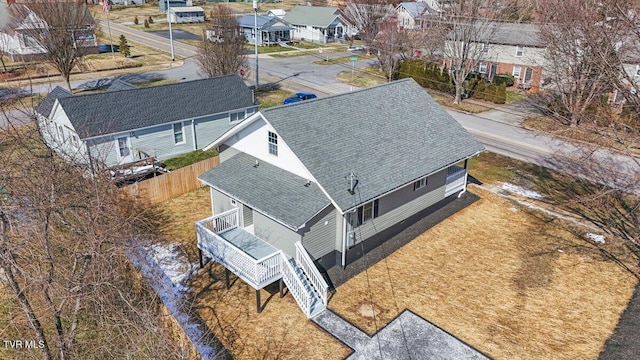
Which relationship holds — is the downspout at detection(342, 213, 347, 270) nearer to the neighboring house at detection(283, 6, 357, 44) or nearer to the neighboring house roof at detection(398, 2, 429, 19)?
the neighboring house at detection(283, 6, 357, 44)

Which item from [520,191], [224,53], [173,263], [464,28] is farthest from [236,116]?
[464,28]

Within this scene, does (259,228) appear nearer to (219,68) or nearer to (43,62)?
(219,68)

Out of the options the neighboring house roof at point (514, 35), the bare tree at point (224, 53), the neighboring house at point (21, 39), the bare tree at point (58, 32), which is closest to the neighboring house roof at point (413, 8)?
the neighboring house roof at point (514, 35)

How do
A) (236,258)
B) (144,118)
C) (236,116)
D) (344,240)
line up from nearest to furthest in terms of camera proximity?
(236,258) < (344,240) < (144,118) < (236,116)

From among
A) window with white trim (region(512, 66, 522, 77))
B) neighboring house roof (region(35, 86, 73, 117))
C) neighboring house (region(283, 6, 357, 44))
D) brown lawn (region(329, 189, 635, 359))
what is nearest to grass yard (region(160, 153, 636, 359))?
brown lawn (region(329, 189, 635, 359))

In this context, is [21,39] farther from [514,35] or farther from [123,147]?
[514,35]

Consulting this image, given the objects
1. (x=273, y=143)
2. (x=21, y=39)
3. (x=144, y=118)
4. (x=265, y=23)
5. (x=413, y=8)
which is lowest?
(x=144, y=118)
